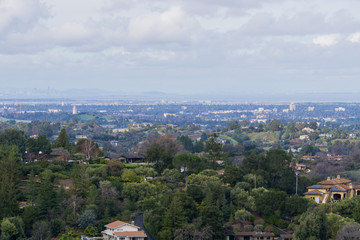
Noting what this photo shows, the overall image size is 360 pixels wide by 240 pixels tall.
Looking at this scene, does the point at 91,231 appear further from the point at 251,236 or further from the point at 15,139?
the point at 15,139

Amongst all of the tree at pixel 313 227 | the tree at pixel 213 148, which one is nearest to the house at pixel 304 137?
the tree at pixel 213 148

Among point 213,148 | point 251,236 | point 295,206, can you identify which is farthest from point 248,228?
point 213,148

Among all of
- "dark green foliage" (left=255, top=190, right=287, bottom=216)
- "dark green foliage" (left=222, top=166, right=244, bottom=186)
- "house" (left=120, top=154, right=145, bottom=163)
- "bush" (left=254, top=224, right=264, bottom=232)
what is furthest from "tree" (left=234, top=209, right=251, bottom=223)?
"house" (left=120, top=154, right=145, bottom=163)

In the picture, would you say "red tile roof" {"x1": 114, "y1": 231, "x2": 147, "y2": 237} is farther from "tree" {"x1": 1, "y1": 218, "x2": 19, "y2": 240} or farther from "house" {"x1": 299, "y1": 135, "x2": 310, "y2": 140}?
"house" {"x1": 299, "y1": 135, "x2": 310, "y2": 140}

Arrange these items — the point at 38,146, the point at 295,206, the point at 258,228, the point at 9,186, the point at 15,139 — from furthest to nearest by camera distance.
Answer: the point at 38,146
the point at 15,139
the point at 295,206
the point at 9,186
the point at 258,228

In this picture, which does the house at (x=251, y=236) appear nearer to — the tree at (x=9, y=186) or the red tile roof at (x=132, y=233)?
the red tile roof at (x=132, y=233)

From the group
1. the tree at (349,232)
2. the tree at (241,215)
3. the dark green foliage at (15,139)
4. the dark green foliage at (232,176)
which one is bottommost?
the tree at (241,215)

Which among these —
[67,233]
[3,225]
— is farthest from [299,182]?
[3,225]
